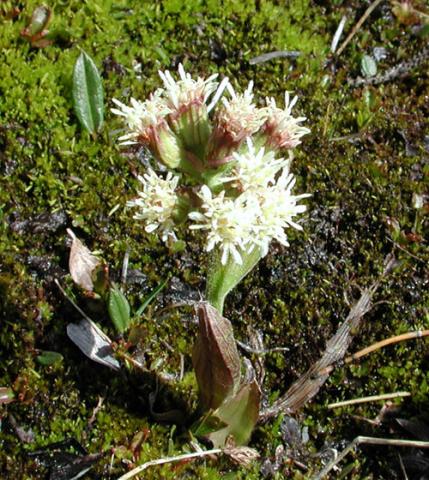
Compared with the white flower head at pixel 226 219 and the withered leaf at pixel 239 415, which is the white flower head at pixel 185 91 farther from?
the withered leaf at pixel 239 415

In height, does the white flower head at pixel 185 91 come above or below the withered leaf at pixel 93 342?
above

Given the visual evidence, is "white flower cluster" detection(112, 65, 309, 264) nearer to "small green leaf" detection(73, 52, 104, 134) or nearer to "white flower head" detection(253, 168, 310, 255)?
"white flower head" detection(253, 168, 310, 255)

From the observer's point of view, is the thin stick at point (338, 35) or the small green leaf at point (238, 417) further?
the thin stick at point (338, 35)

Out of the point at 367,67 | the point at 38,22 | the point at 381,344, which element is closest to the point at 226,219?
the point at 381,344

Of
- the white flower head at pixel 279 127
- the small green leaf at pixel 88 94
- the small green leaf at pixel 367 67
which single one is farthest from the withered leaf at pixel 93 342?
the small green leaf at pixel 367 67

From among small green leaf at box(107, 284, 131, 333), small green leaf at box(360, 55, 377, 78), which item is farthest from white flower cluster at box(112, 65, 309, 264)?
small green leaf at box(360, 55, 377, 78)

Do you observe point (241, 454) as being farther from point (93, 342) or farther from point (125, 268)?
point (125, 268)

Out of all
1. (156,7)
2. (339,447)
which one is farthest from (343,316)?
(156,7)

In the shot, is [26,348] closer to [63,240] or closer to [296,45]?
[63,240]
